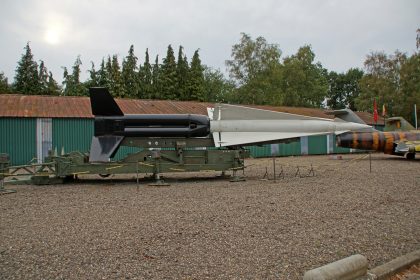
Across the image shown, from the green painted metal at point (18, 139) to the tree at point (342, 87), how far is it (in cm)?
5628

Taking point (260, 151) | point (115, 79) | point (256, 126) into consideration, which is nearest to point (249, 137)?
point (256, 126)

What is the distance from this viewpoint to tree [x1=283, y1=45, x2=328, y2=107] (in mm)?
39969

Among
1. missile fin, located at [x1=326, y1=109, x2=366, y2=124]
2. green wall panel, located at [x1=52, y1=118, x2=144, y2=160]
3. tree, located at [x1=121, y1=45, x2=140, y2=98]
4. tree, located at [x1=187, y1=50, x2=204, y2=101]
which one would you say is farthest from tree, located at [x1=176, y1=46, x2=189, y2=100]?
missile fin, located at [x1=326, y1=109, x2=366, y2=124]

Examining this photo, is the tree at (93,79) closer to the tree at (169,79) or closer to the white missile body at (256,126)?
the tree at (169,79)

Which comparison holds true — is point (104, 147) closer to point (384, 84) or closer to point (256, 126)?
point (256, 126)

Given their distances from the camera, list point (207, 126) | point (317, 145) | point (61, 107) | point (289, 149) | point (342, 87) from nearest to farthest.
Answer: point (207, 126) → point (61, 107) → point (289, 149) → point (317, 145) → point (342, 87)

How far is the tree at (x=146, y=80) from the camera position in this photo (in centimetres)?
3638

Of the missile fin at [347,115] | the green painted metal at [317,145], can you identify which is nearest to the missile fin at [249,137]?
the missile fin at [347,115]

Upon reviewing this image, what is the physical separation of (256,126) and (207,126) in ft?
4.85

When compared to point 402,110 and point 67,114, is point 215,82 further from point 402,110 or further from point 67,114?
point 67,114

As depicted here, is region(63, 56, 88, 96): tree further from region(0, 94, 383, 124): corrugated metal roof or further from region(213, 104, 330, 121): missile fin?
region(213, 104, 330, 121): missile fin

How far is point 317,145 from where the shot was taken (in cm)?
2488

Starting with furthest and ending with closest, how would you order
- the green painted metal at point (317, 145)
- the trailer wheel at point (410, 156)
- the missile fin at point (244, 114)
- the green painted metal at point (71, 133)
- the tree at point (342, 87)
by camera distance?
the tree at point (342, 87)
the green painted metal at point (317, 145)
the trailer wheel at point (410, 156)
the green painted metal at point (71, 133)
the missile fin at point (244, 114)

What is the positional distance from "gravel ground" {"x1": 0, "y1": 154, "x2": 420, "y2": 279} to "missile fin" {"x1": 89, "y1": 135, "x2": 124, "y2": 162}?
1202 mm
